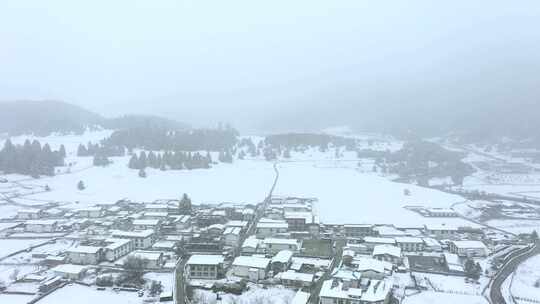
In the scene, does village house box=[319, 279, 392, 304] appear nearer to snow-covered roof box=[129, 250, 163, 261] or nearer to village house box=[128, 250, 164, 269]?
village house box=[128, 250, 164, 269]

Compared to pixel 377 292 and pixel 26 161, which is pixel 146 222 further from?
pixel 26 161

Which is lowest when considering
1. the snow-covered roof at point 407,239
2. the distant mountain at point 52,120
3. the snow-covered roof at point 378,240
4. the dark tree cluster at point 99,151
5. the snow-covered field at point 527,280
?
the snow-covered field at point 527,280

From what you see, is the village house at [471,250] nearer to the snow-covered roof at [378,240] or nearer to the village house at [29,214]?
the snow-covered roof at [378,240]

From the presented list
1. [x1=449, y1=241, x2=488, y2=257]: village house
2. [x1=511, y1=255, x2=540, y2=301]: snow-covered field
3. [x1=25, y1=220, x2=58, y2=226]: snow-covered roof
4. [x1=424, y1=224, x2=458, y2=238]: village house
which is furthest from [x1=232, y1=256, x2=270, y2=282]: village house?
[x1=25, y1=220, x2=58, y2=226]: snow-covered roof

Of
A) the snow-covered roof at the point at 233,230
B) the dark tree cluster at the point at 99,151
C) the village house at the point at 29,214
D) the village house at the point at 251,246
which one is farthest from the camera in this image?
the dark tree cluster at the point at 99,151

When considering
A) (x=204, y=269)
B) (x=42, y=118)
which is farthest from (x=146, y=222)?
(x=42, y=118)

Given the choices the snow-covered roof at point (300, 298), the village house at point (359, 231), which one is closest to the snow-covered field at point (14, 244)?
the snow-covered roof at point (300, 298)

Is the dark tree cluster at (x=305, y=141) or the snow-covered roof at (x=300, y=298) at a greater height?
the dark tree cluster at (x=305, y=141)
